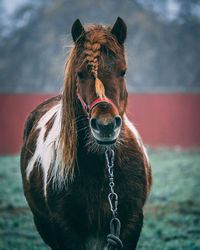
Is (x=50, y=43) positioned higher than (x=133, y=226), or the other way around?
(x=50, y=43)

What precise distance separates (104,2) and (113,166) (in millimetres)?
25587

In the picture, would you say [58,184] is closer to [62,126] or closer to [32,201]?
[62,126]

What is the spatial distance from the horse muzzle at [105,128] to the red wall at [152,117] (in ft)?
33.4

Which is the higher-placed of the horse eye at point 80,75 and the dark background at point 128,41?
the dark background at point 128,41

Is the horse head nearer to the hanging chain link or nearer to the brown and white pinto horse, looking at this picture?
the brown and white pinto horse

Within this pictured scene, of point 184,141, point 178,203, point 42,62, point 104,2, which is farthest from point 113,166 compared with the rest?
point 104,2

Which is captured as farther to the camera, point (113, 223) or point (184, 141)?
point (184, 141)

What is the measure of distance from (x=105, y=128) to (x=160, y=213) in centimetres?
376

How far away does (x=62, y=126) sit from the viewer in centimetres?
227

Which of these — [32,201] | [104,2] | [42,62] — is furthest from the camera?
[104,2]

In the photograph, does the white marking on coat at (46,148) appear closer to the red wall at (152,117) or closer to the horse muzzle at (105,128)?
the horse muzzle at (105,128)

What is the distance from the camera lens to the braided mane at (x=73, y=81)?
2.13 meters

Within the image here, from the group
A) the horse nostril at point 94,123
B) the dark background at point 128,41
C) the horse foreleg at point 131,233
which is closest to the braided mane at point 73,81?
the horse nostril at point 94,123

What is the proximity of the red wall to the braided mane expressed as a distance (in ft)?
32.3
